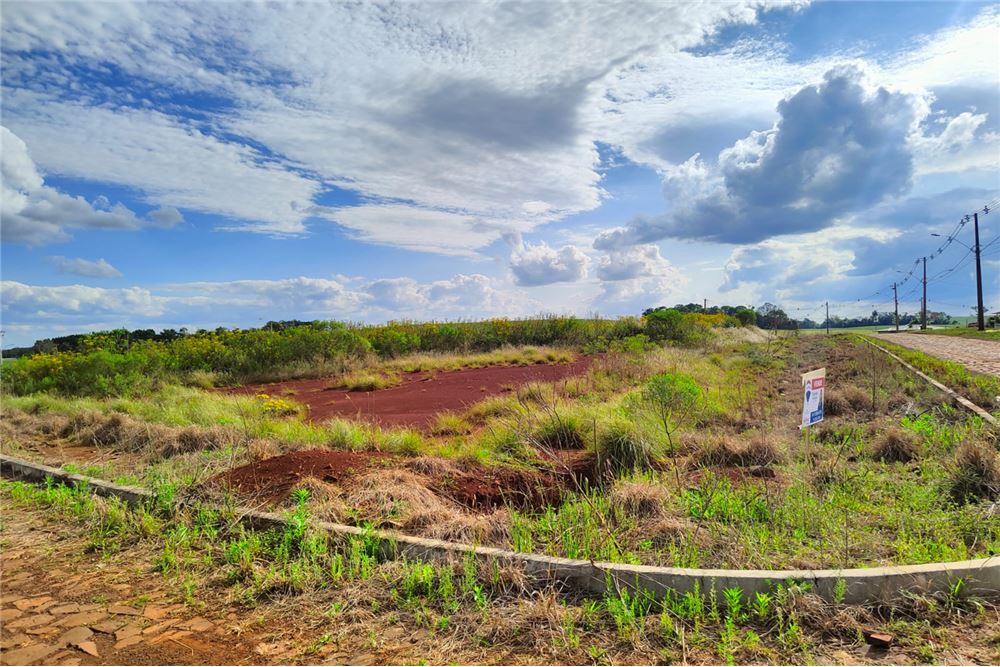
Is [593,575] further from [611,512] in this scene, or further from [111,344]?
[111,344]

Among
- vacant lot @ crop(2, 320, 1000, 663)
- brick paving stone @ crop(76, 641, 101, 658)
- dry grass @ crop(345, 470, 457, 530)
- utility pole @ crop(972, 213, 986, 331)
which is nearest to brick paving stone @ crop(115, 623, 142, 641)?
brick paving stone @ crop(76, 641, 101, 658)

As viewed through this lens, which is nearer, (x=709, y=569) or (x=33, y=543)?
(x=709, y=569)

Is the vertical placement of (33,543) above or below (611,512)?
below

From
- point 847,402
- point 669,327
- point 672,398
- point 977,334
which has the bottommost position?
point 847,402

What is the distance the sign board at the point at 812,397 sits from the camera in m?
4.77

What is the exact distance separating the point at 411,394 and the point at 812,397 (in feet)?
37.3

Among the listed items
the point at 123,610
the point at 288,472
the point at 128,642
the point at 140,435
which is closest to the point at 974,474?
the point at 288,472

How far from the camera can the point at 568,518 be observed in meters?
4.63

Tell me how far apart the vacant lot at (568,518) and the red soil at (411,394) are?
8.70ft

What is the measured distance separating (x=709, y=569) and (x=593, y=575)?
687mm

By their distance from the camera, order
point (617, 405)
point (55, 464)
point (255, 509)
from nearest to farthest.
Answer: point (255, 509) < point (55, 464) < point (617, 405)

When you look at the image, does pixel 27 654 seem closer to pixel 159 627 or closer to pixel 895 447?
pixel 159 627

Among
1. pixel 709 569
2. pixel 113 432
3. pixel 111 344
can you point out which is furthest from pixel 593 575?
pixel 111 344

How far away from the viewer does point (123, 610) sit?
3.83m
